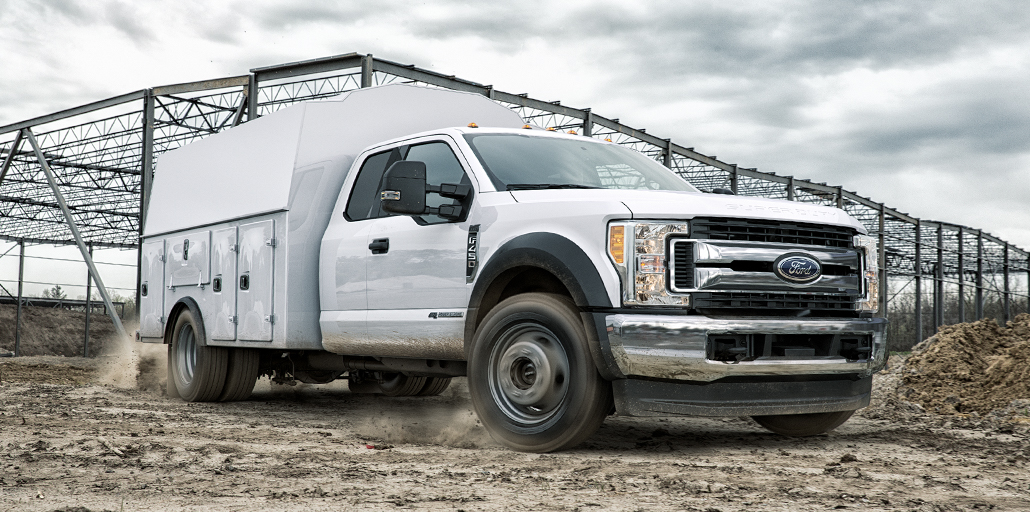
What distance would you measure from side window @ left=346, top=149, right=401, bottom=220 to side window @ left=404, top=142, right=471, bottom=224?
9.2 inches

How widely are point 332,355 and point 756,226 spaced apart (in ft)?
12.6

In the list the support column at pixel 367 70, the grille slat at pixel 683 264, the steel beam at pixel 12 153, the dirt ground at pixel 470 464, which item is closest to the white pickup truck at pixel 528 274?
the grille slat at pixel 683 264

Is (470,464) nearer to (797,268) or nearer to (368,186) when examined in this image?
(797,268)

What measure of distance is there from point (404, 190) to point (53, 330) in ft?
155

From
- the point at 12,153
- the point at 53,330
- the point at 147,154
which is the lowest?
the point at 53,330

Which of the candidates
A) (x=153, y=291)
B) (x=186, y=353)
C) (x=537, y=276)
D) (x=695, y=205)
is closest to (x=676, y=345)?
(x=695, y=205)

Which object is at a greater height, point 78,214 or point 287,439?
point 78,214

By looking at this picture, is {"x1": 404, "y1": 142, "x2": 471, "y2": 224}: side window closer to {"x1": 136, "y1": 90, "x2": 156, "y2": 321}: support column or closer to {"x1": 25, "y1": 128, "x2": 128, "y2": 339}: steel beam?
{"x1": 25, "y1": 128, "x2": 128, "y2": 339}: steel beam

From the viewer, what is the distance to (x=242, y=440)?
238 inches

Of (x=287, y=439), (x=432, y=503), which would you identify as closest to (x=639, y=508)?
(x=432, y=503)

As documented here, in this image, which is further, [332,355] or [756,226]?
[332,355]

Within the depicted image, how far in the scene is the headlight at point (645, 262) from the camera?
5059 millimetres

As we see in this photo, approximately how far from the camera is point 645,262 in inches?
200

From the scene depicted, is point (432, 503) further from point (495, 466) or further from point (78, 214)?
point (78, 214)
